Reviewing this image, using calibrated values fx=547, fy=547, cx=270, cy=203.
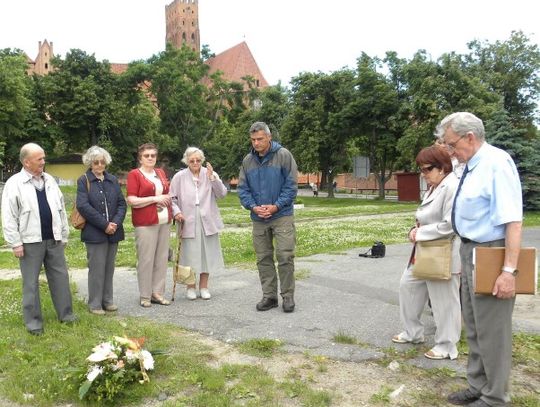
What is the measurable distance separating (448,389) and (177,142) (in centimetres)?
5393

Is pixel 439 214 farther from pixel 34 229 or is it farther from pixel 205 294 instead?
pixel 34 229

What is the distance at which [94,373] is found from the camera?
154 inches

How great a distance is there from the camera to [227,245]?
12.9 meters

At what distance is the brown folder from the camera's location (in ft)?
11.5

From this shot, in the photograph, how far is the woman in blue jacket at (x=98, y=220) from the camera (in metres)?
6.38

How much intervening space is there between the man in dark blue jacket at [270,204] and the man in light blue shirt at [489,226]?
9.23ft

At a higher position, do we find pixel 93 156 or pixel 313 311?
pixel 93 156

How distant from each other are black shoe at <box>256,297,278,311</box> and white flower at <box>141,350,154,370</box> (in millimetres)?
2386

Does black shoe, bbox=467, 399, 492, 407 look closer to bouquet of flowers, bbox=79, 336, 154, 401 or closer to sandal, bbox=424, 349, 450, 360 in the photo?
sandal, bbox=424, 349, 450, 360

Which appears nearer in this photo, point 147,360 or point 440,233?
point 147,360

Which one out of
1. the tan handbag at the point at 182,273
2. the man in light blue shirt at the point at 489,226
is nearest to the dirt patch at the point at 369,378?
the man in light blue shirt at the point at 489,226

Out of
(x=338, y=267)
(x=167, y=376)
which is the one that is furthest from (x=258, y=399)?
(x=338, y=267)

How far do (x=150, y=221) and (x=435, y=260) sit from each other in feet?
11.9

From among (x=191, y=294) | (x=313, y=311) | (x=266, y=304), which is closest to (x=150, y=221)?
(x=191, y=294)
